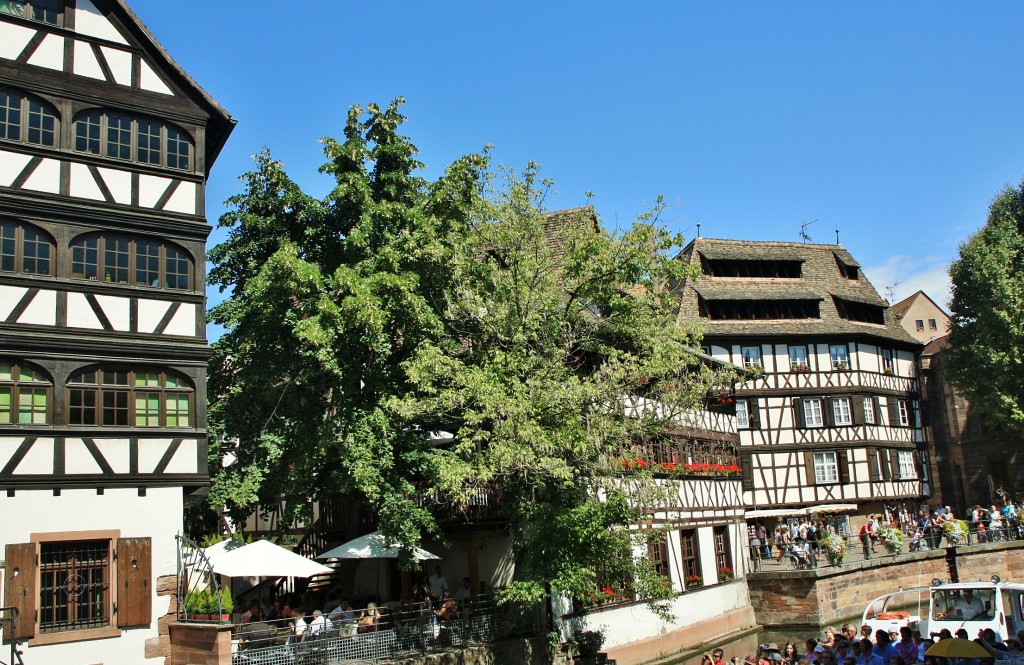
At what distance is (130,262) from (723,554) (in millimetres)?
20531

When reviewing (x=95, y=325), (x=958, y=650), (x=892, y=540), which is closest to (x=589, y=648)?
(x=958, y=650)

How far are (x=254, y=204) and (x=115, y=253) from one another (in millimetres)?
4651

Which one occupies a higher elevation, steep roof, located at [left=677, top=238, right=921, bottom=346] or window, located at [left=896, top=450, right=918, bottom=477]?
steep roof, located at [left=677, top=238, right=921, bottom=346]

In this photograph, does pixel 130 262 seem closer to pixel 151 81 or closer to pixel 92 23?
pixel 151 81

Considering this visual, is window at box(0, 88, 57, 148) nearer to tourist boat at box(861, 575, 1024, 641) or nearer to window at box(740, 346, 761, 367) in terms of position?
tourist boat at box(861, 575, 1024, 641)

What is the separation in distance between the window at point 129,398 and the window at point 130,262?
5.59ft

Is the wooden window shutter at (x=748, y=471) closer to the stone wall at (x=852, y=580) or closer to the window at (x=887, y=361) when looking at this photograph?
the stone wall at (x=852, y=580)

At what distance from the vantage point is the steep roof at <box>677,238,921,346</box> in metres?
44.3

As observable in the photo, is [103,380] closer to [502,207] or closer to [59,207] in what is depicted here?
[59,207]

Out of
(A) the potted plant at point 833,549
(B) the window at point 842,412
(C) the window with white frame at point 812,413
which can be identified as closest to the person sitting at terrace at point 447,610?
(A) the potted plant at point 833,549

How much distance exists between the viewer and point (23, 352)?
1784 cm

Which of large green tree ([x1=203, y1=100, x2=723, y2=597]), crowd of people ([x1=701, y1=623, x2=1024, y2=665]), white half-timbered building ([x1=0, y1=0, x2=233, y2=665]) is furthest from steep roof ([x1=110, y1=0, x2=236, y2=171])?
crowd of people ([x1=701, y1=623, x2=1024, y2=665])

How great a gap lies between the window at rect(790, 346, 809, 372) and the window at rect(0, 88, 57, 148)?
109ft

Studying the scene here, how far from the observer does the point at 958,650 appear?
15.3 m
